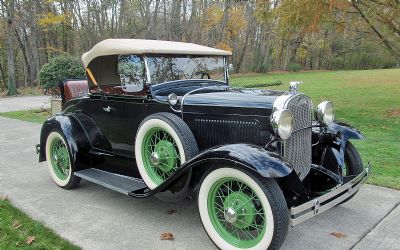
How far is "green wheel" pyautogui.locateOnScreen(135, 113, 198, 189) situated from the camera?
3.64 m

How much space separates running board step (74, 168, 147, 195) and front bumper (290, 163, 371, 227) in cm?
176

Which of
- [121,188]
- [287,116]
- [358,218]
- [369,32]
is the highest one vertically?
[369,32]

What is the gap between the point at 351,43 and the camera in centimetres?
4653

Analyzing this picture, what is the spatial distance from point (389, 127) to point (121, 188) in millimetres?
8150

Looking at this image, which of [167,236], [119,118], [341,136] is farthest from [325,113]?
[119,118]

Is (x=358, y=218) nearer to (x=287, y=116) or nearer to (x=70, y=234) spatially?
(x=287, y=116)

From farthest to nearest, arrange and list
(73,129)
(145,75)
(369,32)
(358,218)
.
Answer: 1. (369,32)
2. (73,129)
3. (145,75)
4. (358,218)

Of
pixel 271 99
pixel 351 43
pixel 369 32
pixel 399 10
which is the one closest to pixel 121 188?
pixel 271 99

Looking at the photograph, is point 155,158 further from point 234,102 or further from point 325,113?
point 325,113

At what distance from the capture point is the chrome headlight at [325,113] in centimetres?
414

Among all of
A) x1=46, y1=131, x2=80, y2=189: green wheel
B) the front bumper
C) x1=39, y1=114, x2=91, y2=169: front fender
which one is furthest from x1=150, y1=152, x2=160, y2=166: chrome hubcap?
the front bumper

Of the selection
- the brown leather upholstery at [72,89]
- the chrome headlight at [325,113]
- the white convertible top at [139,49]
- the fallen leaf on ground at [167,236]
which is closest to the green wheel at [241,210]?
the fallen leaf on ground at [167,236]

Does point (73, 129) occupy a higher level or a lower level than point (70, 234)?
higher

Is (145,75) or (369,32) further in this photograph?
(369,32)
